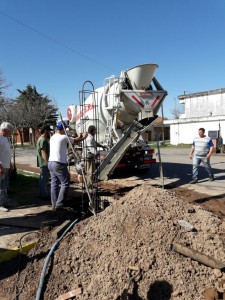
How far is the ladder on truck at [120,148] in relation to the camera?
303 inches

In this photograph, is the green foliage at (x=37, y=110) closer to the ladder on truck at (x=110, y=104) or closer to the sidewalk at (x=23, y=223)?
the ladder on truck at (x=110, y=104)

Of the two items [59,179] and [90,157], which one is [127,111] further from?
[59,179]

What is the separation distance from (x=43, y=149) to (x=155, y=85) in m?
3.99

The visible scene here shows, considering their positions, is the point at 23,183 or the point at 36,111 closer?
the point at 23,183

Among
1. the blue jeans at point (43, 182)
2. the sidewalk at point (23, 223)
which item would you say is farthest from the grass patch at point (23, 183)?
the sidewalk at point (23, 223)

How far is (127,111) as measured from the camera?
29.2 feet

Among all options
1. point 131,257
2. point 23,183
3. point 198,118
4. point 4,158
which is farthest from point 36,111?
point 131,257

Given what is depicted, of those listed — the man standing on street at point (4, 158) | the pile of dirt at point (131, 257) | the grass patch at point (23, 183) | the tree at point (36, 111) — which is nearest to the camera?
the pile of dirt at point (131, 257)

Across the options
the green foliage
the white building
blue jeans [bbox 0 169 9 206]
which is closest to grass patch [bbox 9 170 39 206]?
blue jeans [bbox 0 169 9 206]

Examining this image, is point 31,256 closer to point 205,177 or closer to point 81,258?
point 81,258

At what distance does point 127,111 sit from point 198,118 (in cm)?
2282

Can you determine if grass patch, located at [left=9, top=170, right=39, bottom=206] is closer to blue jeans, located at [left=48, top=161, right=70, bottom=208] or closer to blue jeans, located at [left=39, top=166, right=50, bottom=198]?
blue jeans, located at [left=39, top=166, right=50, bottom=198]

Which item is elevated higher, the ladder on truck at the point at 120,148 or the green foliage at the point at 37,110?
the green foliage at the point at 37,110

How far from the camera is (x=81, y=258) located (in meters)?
3.76
